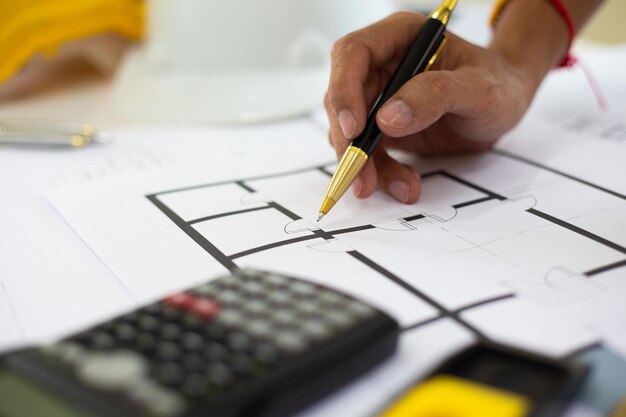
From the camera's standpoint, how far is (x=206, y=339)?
276 millimetres

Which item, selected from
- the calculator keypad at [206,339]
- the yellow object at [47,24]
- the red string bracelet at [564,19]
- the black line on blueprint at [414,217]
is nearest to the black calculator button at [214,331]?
the calculator keypad at [206,339]

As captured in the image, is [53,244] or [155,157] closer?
[53,244]

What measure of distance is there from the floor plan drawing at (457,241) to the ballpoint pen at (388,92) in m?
0.02

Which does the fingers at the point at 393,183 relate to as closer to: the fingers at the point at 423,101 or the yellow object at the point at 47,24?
the fingers at the point at 423,101

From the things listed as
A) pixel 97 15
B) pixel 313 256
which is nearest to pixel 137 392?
pixel 313 256

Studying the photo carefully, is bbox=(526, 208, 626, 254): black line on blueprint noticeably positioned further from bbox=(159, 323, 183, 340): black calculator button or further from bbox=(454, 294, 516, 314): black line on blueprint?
bbox=(159, 323, 183, 340): black calculator button

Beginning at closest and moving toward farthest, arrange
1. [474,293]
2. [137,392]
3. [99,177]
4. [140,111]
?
[137,392]
[474,293]
[99,177]
[140,111]

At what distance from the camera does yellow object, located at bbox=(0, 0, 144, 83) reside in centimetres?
77

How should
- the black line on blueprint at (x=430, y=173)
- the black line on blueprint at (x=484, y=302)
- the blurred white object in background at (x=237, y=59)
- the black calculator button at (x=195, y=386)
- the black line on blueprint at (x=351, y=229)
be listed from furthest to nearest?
1. the blurred white object in background at (x=237, y=59)
2. the black line on blueprint at (x=430, y=173)
3. the black line on blueprint at (x=351, y=229)
4. the black line on blueprint at (x=484, y=302)
5. the black calculator button at (x=195, y=386)

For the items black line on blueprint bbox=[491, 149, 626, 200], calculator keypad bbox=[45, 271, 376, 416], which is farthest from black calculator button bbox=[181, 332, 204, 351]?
black line on blueprint bbox=[491, 149, 626, 200]

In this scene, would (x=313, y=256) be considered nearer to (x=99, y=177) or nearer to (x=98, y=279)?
(x=98, y=279)

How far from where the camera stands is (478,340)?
0.30m

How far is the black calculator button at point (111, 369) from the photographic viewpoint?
248 millimetres

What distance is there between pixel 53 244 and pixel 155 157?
0.62ft
